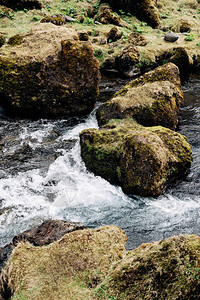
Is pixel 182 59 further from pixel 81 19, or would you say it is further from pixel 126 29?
pixel 81 19

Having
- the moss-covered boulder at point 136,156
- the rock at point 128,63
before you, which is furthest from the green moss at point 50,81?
the rock at point 128,63

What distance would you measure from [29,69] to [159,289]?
9.79m

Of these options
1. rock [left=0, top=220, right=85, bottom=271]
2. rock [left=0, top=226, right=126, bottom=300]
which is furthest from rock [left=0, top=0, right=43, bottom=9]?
rock [left=0, top=226, right=126, bottom=300]

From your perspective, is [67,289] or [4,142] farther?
[4,142]

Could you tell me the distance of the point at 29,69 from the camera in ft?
34.7

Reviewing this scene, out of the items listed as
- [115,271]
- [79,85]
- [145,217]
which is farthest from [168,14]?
[115,271]

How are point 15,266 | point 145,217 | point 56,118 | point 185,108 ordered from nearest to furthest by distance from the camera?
point 15,266, point 145,217, point 56,118, point 185,108

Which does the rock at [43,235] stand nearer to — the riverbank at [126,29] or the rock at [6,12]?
the riverbank at [126,29]

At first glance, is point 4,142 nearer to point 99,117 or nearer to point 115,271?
point 99,117

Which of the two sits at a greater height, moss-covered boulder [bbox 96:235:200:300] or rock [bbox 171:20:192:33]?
rock [bbox 171:20:192:33]

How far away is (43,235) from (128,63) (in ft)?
44.1

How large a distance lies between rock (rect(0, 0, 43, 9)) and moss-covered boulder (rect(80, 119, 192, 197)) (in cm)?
1709

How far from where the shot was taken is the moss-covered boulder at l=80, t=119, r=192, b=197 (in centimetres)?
691

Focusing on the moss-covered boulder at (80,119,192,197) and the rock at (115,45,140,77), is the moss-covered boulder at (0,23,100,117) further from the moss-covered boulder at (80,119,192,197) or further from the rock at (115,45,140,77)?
the rock at (115,45,140,77)
